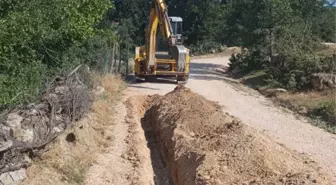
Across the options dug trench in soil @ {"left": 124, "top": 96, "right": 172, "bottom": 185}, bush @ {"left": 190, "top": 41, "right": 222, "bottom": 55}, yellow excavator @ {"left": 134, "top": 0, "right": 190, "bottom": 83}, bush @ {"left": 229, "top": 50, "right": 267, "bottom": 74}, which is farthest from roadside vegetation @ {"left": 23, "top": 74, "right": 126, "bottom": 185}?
bush @ {"left": 190, "top": 41, "right": 222, "bottom": 55}

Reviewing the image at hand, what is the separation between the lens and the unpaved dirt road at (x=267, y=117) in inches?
523

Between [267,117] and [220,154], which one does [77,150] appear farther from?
[267,117]

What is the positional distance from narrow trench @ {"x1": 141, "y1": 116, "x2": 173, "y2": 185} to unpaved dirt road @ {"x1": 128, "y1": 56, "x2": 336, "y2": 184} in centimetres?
303

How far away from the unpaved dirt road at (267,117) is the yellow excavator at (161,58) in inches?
27.6

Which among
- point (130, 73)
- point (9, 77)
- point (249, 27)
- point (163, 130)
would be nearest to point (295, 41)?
point (249, 27)

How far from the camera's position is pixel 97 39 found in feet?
69.7

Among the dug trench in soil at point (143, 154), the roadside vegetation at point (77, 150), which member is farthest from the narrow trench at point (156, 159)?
the roadside vegetation at point (77, 150)

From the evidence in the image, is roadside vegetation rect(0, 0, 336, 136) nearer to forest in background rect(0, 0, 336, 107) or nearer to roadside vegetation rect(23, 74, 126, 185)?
forest in background rect(0, 0, 336, 107)

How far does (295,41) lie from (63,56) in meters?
15.3

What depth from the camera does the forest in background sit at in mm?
12477

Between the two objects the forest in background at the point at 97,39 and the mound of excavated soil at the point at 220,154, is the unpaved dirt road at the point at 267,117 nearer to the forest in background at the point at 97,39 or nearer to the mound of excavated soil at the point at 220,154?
the mound of excavated soil at the point at 220,154

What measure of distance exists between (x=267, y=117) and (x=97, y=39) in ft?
25.5

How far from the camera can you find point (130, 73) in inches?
1131

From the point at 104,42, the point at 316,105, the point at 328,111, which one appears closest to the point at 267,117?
the point at 328,111
